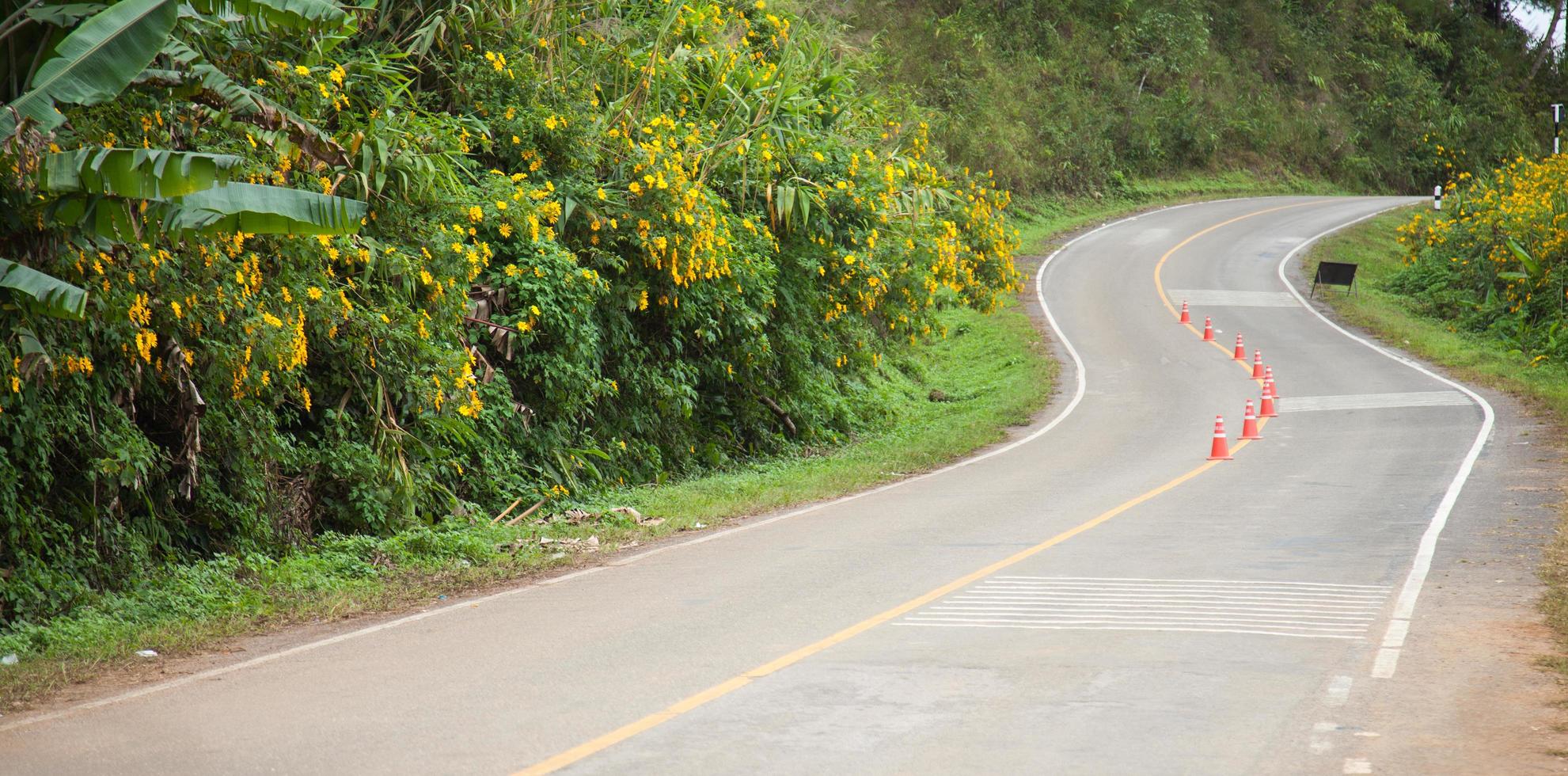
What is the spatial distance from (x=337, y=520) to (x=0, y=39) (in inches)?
183

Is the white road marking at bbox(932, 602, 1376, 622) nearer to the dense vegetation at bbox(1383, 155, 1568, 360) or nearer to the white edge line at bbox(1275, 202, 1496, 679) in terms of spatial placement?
the white edge line at bbox(1275, 202, 1496, 679)

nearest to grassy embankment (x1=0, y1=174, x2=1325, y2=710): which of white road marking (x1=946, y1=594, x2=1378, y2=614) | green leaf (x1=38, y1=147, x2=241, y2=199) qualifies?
green leaf (x1=38, y1=147, x2=241, y2=199)

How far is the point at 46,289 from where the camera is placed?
7605mm

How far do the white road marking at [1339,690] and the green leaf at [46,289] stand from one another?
687 centimetres

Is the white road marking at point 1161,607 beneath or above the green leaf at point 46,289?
beneath

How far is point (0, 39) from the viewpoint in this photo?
862 centimetres

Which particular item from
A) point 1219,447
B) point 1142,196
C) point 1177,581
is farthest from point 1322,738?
point 1142,196

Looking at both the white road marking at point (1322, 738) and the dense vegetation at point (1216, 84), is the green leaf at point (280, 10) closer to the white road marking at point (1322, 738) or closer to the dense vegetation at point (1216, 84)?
the white road marking at point (1322, 738)

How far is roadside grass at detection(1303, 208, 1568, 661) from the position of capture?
10.3 m

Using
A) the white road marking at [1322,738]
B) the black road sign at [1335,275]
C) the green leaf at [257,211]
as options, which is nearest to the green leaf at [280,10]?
the green leaf at [257,211]

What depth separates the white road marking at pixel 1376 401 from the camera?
22453 millimetres

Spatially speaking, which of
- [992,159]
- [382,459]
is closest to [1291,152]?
[992,159]

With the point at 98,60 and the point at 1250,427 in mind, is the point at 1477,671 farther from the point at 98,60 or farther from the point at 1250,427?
the point at 1250,427

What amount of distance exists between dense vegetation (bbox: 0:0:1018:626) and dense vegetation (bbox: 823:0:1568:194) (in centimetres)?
3210
